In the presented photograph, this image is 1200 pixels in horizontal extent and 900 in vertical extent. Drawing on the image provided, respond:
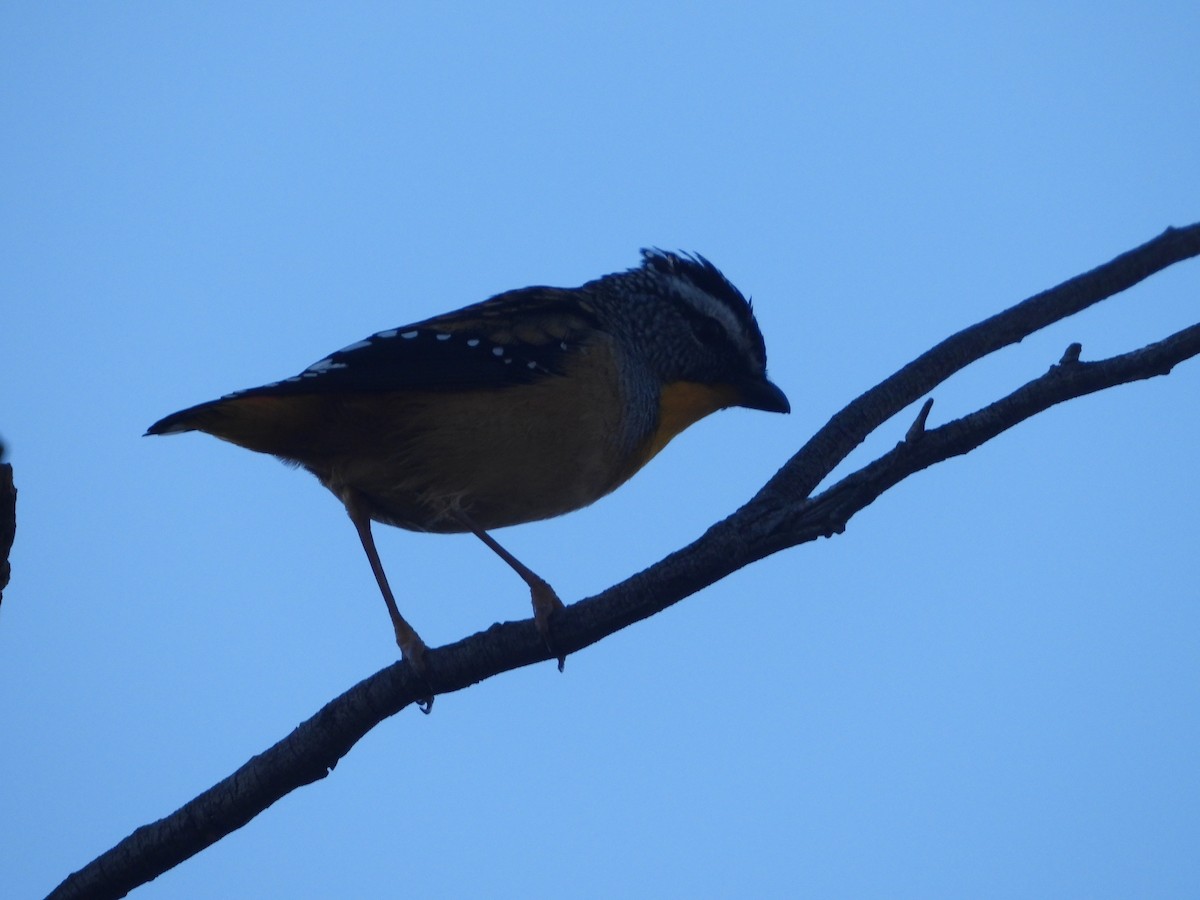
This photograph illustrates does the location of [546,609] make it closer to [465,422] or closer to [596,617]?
[596,617]

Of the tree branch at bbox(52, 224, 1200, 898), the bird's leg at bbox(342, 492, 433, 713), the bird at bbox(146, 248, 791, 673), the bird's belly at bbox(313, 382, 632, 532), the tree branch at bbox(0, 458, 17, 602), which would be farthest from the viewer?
the bird's belly at bbox(313, 382, 632, 532)

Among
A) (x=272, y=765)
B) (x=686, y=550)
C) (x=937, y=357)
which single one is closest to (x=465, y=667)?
(x=272, y=765)

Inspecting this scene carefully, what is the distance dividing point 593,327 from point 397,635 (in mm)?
2213

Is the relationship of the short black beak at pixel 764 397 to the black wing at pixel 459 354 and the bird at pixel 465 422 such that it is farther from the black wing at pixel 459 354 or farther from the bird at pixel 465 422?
the black wing at pixel 459 354

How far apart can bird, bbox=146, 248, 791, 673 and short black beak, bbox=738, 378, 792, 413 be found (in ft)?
2.58

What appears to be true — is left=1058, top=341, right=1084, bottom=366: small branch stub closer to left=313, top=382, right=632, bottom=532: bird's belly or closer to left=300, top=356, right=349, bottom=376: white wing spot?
left=313, top=382, right=632, bottom=532: bird's belly

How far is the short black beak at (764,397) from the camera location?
737cm

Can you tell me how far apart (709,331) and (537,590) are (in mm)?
2582

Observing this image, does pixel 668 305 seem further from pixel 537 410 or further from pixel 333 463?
pixel 333 463

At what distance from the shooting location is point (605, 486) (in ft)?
20.7

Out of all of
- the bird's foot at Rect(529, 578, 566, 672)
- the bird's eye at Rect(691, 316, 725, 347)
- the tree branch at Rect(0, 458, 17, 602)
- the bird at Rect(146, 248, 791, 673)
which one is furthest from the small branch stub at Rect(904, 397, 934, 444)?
the bird's eye at Rect(691, 316, 725, 347)

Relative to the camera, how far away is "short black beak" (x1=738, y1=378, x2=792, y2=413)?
737 centimetres

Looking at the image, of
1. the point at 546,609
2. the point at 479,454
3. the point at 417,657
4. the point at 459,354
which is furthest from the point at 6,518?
the point at 459,354

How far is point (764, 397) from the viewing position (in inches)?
290
